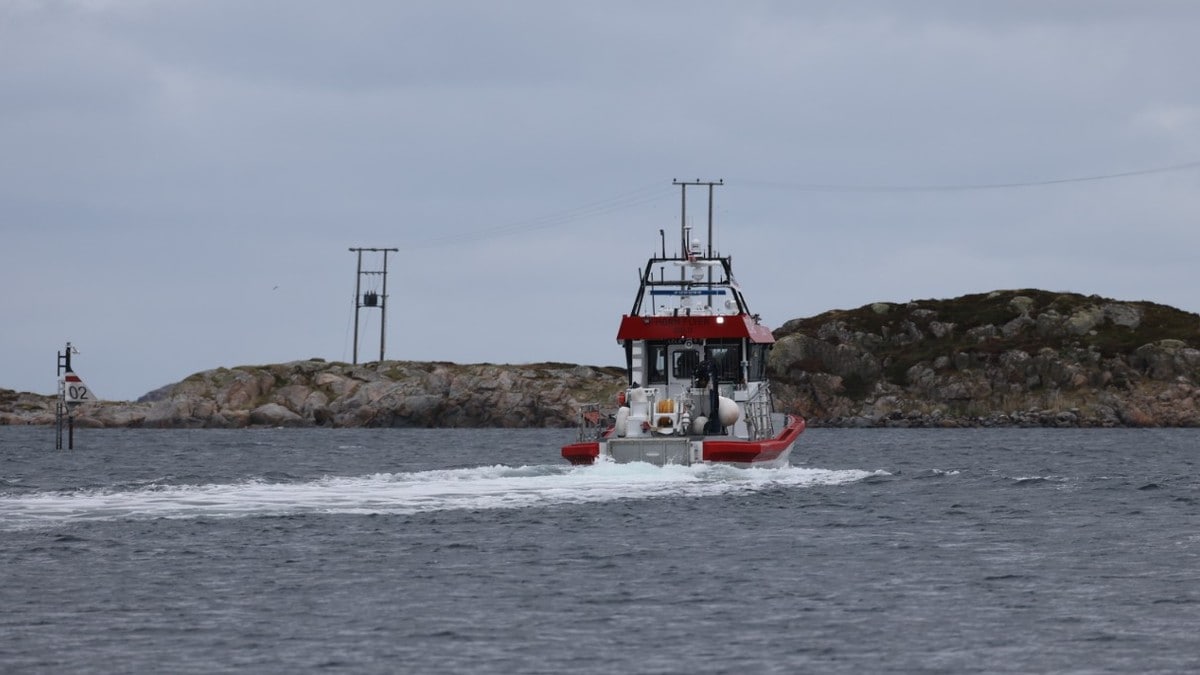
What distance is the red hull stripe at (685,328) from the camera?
44.7 meters

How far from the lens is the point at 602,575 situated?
78.1 feet

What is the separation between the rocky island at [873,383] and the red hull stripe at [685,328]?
87705mm

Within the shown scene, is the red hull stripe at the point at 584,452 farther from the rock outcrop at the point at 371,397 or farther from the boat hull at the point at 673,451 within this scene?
the rock outcrop at the point at 371,397

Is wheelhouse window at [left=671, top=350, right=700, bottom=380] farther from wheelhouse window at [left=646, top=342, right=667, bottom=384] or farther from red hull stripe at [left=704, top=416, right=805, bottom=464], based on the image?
red hull stripe at [left=704, top=416, right=805, bottom=464]

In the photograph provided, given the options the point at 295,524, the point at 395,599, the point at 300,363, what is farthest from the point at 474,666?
the point at 300,363

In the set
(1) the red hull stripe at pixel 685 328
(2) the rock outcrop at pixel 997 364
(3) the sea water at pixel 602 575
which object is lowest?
(3) the sea water at pixel 602 575

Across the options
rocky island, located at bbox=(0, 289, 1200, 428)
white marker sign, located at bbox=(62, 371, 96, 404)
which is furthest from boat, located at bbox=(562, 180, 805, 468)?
rocky island, located at bbox=(0, 289, 1200, 428)

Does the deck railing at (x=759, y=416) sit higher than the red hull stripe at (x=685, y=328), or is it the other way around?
the red hull stripe at (x=685, y=328)

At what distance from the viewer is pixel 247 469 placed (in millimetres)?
56781

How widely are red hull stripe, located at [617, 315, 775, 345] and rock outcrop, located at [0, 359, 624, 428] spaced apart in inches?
3532

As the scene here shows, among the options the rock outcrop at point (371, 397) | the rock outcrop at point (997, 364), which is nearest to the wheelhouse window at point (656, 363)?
the rock outcrop at point (371, 397)

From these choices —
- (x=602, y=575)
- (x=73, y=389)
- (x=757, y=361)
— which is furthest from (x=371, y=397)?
(x=602, y=575)

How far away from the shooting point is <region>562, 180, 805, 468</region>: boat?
1599 inches

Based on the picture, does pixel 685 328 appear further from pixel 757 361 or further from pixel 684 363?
pixel 757 361
